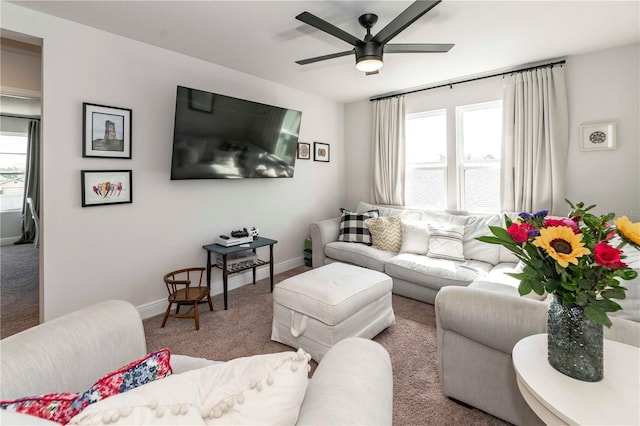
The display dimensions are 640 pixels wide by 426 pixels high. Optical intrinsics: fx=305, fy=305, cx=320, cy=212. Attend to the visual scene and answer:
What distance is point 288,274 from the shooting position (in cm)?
408

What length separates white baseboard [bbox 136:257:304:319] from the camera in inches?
115

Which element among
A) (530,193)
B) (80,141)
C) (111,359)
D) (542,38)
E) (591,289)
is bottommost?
(111,359)

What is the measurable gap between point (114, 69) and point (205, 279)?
2.16 metres

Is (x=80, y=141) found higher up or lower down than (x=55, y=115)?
lower down

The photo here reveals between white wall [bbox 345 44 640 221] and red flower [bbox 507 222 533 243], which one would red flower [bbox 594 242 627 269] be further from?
white wall [bbox 345 44 640 221]

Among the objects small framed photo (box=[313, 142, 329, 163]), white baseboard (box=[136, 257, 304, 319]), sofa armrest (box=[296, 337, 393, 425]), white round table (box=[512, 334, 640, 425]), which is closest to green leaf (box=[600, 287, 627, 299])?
white round table (box=[512, 334, 640, 425])

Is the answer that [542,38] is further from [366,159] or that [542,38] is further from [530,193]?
[366,159]

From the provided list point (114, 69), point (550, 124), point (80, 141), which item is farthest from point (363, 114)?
point (80, 141)

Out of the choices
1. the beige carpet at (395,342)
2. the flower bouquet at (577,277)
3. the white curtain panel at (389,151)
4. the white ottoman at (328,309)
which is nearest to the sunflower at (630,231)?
the flower bouquet at (577,277)

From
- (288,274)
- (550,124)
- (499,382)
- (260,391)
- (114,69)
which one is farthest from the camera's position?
(288,274)

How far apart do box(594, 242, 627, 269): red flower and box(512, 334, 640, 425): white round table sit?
1.29 ft

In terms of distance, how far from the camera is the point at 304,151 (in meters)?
4.40

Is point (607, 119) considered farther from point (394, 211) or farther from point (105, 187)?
point (105, 187)

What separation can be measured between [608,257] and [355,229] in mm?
3120
